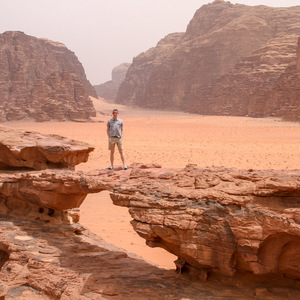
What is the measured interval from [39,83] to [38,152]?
39999mm

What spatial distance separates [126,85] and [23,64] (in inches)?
1353

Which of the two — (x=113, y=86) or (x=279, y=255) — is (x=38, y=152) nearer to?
(x=279, y=255)

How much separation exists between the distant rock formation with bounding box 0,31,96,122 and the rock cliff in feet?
124

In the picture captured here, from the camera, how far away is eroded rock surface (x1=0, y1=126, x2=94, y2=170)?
682 cm

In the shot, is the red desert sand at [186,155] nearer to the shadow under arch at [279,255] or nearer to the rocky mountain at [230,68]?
the shadow under arch at [279,255]

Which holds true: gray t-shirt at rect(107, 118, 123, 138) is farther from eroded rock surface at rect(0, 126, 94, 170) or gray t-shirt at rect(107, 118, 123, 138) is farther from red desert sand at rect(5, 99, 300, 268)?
red desert sand at rect(5, 99, 300, 268)

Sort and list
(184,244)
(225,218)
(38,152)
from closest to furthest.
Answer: (225,218), (184,244), (38,152)

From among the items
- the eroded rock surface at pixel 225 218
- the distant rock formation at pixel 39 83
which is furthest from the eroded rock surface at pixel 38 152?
the distant rock formation at pixel 39 83

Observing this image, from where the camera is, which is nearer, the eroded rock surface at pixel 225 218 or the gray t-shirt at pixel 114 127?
the eroded rock surface at pixel 225 218

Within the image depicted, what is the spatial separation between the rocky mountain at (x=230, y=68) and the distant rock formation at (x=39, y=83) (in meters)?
18.7

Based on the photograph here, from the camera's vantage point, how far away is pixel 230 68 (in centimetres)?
5909

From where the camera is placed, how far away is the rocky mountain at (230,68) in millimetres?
45737

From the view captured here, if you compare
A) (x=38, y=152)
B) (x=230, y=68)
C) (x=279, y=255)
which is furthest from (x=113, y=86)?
(x=279, y=255)

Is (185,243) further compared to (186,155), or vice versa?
(186,155)
